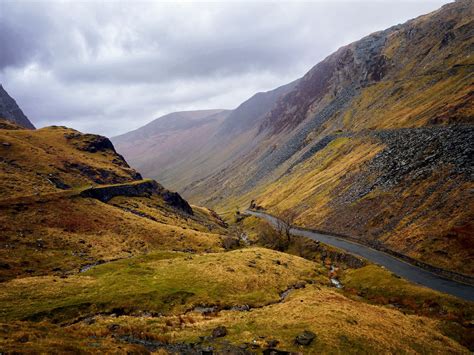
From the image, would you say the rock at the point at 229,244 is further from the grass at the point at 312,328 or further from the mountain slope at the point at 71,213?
the grass at the point at 312,328

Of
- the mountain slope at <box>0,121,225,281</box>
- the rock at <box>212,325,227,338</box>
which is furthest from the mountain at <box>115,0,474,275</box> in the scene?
the rock at <box>212,325,227,338</box>

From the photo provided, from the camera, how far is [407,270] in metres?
69.3

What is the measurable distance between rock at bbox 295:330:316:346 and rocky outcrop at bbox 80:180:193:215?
83.7 meters

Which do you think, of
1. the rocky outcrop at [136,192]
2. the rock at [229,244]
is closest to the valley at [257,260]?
the rock at [229,244]

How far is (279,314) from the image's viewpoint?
4088 centimetres

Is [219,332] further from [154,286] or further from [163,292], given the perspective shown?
[154,286]

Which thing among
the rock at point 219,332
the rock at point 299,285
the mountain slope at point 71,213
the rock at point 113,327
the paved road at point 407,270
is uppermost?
the mountain slope at point 71,213

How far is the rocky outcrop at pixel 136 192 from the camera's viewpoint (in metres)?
105

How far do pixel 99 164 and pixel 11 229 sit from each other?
81.0 m

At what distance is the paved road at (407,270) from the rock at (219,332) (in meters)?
42.9

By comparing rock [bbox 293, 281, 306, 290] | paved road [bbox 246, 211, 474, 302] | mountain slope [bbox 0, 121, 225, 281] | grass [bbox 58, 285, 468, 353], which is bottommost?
paved road [bbox 246, 211, 474, 302]

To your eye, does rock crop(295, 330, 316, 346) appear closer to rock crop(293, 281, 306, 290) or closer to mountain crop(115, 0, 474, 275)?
rock crop(293, 281, 306, 290)

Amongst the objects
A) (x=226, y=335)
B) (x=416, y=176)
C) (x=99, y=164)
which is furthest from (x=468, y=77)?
(x=99, y=164)

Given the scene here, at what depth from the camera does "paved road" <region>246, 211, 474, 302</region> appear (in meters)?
55.7
